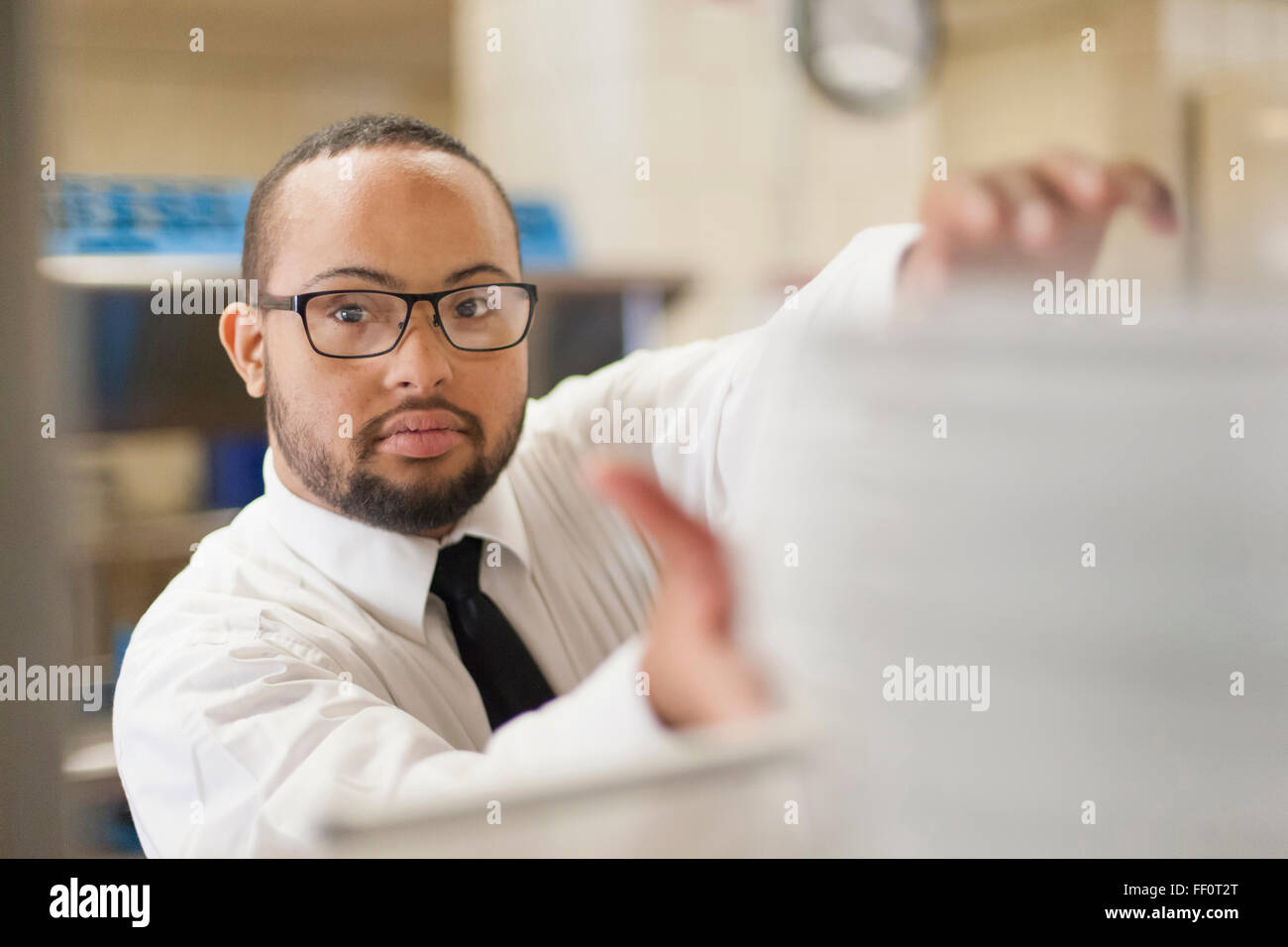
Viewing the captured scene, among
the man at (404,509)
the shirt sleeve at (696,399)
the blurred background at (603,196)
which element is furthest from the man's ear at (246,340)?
the shirt sleeve at (696,399)

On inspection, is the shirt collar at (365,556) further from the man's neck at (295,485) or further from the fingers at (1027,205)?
the fingers at (1027,205)

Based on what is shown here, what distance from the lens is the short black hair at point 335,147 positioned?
2.63ft

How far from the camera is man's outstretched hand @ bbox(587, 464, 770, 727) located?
0.47m

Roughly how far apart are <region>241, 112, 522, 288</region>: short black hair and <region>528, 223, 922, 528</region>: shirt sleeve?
256 mm

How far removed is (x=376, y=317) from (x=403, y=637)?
0.26 metres

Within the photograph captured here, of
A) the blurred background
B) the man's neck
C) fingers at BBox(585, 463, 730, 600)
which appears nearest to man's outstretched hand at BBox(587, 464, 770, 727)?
fingers at BBox(585, 463, 730, 600)

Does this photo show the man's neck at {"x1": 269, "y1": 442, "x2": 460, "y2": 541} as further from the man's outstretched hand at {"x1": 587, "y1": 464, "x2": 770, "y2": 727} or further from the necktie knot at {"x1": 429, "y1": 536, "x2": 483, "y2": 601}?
the man's outstretched hand at {"x1": 587, "y1": 464, "x2": 770, "y2": 727}
